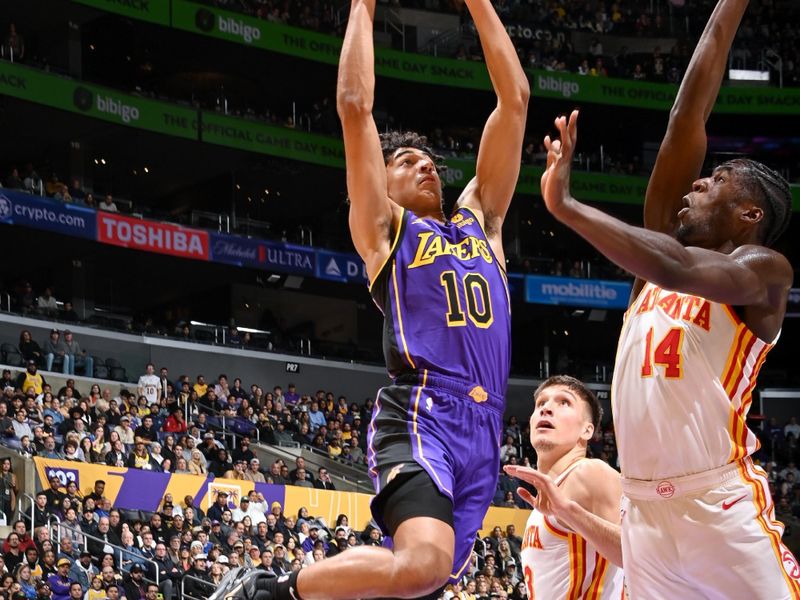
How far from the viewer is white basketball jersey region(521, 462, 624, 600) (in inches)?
234

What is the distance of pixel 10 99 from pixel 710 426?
28.8 metres

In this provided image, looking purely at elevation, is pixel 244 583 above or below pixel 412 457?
below

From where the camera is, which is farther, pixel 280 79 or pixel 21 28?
pixel 280 79

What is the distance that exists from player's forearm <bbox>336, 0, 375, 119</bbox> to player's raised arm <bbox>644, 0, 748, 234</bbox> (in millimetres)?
1409

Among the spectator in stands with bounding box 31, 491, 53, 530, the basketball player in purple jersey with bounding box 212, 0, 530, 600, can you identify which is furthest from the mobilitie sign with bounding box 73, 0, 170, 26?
the basketball player in purple jersey with bounding box 212, 0, 530, 600

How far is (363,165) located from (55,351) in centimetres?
2101

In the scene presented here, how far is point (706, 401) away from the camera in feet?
15.3

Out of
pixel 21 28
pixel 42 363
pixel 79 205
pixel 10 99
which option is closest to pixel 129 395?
pixel 42 363

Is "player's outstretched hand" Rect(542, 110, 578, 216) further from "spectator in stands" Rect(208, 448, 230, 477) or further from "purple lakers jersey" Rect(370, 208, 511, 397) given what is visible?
"spectator in stands" Rect(208, 448, 230, 477)

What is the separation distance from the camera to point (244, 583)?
17.5ft

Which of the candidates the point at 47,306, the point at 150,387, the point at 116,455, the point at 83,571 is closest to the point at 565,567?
the point at 83,571

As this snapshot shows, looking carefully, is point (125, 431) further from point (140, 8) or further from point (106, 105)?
point (140, 8)

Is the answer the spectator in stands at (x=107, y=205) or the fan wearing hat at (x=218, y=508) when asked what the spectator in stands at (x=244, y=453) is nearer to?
the fan wearing hat at (x=218, y=508)

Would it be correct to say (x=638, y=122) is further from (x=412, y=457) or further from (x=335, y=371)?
(x=412, y=457)
